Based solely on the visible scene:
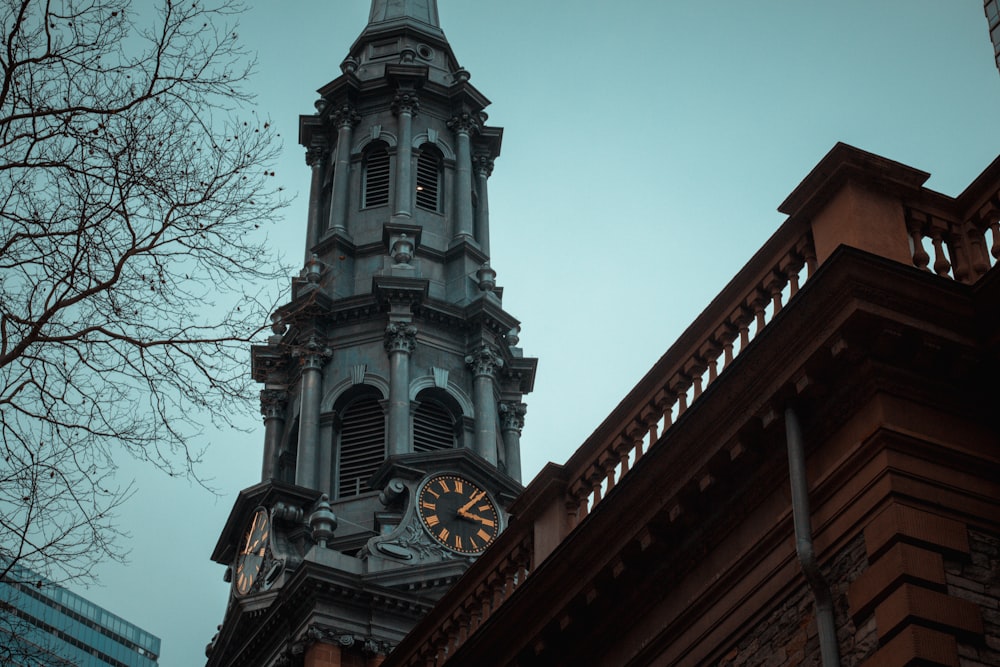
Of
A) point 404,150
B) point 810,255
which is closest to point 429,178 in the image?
point 404,150

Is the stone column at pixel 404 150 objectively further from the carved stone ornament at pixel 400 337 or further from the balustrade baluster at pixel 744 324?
the balustrade baluster at pixel 744 324

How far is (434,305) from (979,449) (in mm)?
36492

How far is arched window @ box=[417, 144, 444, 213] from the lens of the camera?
56438 mm

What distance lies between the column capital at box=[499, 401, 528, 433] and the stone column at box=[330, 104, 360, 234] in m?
7.70

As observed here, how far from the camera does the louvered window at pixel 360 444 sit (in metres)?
49.2

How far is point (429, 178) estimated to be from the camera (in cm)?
5697

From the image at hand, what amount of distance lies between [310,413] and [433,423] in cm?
365

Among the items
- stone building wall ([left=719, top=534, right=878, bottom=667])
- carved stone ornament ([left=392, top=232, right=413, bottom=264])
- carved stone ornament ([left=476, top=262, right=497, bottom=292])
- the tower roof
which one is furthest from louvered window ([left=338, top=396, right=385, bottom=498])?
stone building wall ([left=719, top=534, right=878, bottom=667])

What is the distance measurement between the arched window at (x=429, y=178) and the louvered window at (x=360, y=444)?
840cm

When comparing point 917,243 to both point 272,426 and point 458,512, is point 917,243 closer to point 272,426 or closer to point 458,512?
point 458,512

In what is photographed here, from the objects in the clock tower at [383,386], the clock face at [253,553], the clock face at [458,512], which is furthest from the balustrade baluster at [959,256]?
the clock face at [253,553]

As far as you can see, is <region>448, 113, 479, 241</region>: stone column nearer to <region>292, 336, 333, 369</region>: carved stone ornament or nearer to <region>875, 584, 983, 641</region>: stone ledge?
<region>292, 336, 333, 369</region>: carved stone ornament

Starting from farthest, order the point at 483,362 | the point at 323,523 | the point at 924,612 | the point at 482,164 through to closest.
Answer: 1. the point at 482,164
2. the point at 483,362
3. the point at 323,523
4. the point at 924,612

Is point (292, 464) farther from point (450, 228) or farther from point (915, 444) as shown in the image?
point (915, 444)
